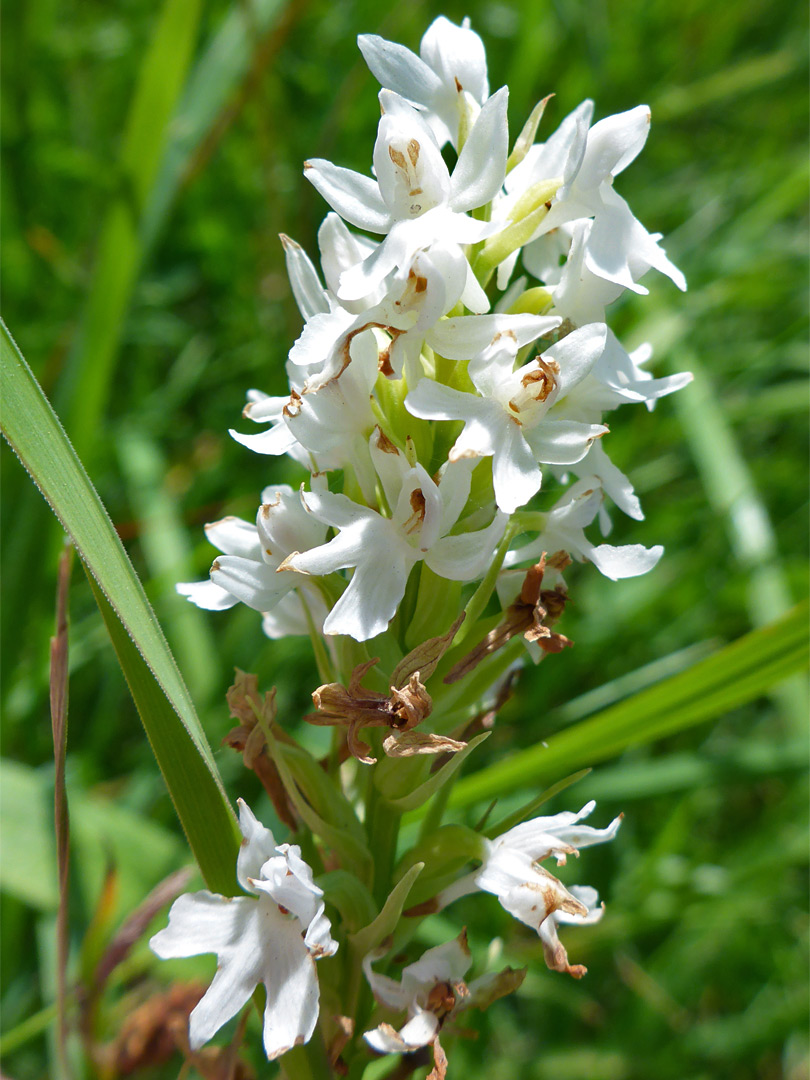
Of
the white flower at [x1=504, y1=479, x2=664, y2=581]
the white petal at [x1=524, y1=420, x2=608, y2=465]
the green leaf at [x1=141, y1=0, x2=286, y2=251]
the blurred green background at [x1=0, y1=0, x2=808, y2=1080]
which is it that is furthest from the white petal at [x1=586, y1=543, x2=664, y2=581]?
the green leaf at [x1=141, y1=0, x2=286, y2=251]

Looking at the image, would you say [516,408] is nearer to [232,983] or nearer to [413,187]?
[413,187]

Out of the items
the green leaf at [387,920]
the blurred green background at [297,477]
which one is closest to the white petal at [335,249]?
the green leaf at [387,920]

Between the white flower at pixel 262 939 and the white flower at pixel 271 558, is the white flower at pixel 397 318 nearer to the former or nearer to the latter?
the white flower at pixel 271 558

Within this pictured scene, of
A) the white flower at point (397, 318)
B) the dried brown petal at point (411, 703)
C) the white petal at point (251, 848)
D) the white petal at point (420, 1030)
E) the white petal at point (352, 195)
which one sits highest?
the white petal at point (352, 195)

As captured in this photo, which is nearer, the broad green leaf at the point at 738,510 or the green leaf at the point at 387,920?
the green leaf at the point at 387,920

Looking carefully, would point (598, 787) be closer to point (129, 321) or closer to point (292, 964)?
point (292, 964)

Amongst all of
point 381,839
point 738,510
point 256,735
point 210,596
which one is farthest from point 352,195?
point 738,510

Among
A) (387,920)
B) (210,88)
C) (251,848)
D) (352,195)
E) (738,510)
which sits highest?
(210,88)

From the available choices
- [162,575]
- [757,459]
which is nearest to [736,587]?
[757,459]
